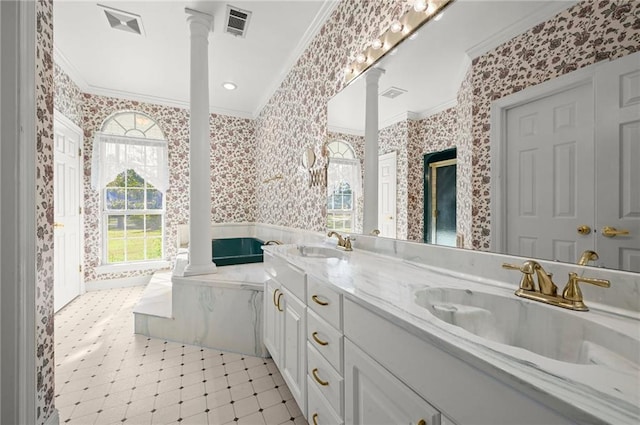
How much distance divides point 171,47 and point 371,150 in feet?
8.25

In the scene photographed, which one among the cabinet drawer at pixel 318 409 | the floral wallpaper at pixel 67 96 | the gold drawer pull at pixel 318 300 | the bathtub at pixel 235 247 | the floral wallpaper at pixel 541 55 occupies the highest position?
the floral wallpaper at pixel 67 96

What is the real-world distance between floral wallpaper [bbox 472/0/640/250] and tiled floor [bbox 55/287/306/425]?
1535mm

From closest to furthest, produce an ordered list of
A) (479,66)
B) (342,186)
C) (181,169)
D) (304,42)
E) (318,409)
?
(479,66)
(318,409)
(342,186)
(304,42)
(181,169)

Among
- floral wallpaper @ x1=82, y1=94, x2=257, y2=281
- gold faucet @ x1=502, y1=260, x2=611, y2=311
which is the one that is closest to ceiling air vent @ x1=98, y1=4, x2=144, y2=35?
floral wallpaper @ x1=82, y1=94, x2=257, y2=281

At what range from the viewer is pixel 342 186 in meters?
2.00

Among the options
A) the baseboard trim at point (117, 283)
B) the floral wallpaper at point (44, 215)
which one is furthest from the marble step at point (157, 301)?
the floral wallpaper at point (44, 215)

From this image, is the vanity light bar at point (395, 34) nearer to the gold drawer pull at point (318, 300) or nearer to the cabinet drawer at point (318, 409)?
the gold drawer pull at point (318, 300)

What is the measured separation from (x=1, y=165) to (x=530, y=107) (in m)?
1.64

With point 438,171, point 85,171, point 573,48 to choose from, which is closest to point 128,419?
point 438,171

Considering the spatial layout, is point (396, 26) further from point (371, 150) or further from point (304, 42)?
point (304, 42)

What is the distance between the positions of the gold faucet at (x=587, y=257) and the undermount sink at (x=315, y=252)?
1107 mm

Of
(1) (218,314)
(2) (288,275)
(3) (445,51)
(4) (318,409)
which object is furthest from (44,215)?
(3) (445,51)

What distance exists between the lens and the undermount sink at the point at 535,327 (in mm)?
567

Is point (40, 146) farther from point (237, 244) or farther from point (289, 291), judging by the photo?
point (237, 244)
